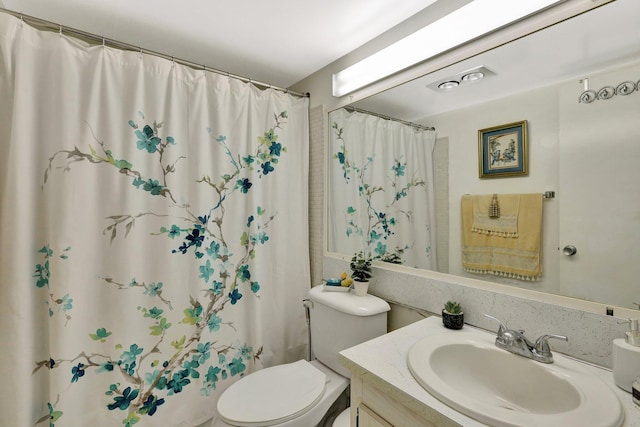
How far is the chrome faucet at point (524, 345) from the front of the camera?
89 centimetres

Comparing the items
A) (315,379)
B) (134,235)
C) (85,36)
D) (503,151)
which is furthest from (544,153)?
(85,36)

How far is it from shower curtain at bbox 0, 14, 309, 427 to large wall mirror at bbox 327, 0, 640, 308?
809 mm

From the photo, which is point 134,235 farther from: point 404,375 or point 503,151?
point 503,151

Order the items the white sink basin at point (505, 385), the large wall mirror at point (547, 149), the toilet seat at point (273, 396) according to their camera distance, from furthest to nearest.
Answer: the toilet seat at point (273, 396) < the large wall mirror at point (547, 149) < the white sink basin at point (505, 385)

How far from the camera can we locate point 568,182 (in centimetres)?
95

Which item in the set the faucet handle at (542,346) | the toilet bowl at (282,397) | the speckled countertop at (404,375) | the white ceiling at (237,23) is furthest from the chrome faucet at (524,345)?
the white ceiling at (237,23)

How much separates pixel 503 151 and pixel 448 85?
1.26ft

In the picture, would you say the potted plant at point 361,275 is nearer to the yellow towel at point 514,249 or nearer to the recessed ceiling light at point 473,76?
the yellow towel at point 514,249

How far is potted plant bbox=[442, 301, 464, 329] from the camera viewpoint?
3.67ft

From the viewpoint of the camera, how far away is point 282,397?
1.25 m

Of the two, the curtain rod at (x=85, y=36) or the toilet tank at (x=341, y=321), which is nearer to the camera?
the curtain rod at (x=85, y=36)

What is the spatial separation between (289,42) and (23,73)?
3.85 feet

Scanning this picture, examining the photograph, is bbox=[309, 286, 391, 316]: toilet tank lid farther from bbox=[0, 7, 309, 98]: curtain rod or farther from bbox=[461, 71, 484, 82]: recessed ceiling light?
bbox=[0, 7, 309, 98]: curtain rod

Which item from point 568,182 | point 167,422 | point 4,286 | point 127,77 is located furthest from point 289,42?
point 167,422
